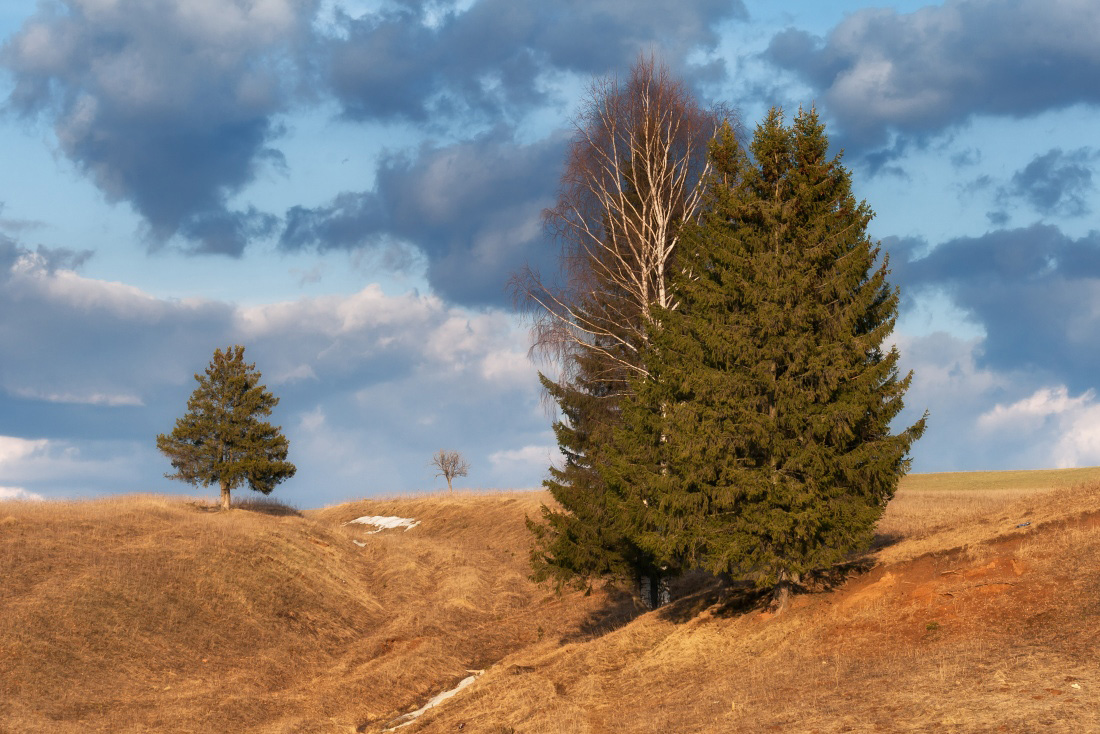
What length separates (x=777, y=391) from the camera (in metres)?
16.6

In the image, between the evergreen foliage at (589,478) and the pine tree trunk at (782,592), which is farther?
the evergreen foliage at (589,478)

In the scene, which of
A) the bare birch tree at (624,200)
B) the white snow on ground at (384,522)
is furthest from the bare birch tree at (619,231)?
the white snow on ground at (384,522)

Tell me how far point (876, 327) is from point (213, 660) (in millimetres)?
19633

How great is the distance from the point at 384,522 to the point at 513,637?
25740mm

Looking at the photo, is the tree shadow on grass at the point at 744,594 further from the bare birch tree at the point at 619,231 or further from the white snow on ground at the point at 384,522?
the white snow on ground at the point at 384,522

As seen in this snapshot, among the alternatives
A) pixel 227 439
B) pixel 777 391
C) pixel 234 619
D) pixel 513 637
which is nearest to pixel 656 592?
pixel 513 637

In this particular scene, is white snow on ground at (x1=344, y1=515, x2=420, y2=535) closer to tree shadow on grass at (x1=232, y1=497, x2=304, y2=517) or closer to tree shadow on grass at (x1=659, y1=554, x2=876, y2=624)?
tree shadow on grass at (x1=232, y1=497, x2=304, y2=517)

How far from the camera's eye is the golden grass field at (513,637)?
12.8m

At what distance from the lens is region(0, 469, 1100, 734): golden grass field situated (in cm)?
1278

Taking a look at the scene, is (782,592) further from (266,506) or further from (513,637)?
(266,506)

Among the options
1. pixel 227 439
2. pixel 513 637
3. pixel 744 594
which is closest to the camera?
pixel 744 594

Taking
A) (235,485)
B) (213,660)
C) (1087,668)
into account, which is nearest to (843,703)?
(1087,668)

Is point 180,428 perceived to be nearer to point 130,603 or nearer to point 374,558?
point 374,558

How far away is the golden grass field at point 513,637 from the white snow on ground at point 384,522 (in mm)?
12437
